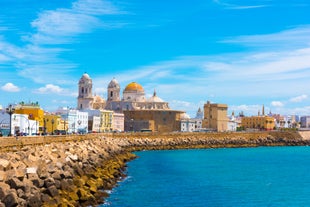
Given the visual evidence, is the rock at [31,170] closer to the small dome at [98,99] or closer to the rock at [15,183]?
the rock at [15,183]

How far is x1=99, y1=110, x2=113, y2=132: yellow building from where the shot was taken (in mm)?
99062

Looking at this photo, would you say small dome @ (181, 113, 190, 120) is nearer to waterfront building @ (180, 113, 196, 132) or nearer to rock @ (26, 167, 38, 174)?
waterfront building @ (180, 113, 196, 132)

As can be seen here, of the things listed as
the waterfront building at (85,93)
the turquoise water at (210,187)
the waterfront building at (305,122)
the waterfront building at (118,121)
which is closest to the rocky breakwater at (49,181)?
the turquoise water at (210,187)

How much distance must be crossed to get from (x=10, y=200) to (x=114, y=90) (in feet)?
312

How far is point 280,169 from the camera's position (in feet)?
161

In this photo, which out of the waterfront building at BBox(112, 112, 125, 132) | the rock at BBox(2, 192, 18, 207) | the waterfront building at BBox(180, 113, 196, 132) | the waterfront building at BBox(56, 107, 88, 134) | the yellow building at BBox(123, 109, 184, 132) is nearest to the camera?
the rock at BBox(2, 192, 18, 207)

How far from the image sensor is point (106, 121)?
10094cm

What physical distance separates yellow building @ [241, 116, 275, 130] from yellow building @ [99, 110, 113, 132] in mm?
47813

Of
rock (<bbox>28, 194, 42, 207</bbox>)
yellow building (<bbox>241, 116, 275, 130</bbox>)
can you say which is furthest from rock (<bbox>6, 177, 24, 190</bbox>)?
yellow building (<bbox>241, 116, 275, 130</bbox>)

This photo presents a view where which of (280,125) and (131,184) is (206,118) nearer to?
(280,125)

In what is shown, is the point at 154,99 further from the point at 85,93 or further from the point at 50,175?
the point at 50,175

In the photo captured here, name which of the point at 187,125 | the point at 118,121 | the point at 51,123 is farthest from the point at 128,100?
the point at 51,123

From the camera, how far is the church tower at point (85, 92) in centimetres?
10450

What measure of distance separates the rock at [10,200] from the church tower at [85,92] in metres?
86.1
